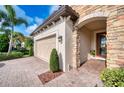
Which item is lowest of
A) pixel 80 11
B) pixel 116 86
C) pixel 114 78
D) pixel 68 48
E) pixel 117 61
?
pixel 116 86

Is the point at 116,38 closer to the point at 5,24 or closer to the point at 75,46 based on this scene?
the point at 75,46

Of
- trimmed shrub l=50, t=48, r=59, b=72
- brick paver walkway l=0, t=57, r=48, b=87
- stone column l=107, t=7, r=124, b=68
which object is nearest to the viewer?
stone column l=107, t=7, r=124, b=68

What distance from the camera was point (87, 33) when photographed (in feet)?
26.9

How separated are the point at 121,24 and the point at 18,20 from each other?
14.6m

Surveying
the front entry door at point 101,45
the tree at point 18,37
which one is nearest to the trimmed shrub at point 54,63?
the front entry door at point 101,45

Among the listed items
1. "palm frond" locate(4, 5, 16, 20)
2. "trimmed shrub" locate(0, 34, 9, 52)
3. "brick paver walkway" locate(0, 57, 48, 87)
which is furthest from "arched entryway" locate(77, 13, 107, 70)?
"trimmed shrub" locate(0, 34, 9, 52)

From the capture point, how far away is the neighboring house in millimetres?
4338

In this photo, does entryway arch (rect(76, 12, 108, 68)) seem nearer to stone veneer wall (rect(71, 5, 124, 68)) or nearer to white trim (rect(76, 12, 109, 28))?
white trim (rect(76, 12, 109, 28))

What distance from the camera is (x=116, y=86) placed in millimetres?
3592

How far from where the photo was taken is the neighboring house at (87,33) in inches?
171

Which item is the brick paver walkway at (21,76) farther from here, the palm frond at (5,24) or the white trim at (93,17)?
the palm frond at (5,24)
